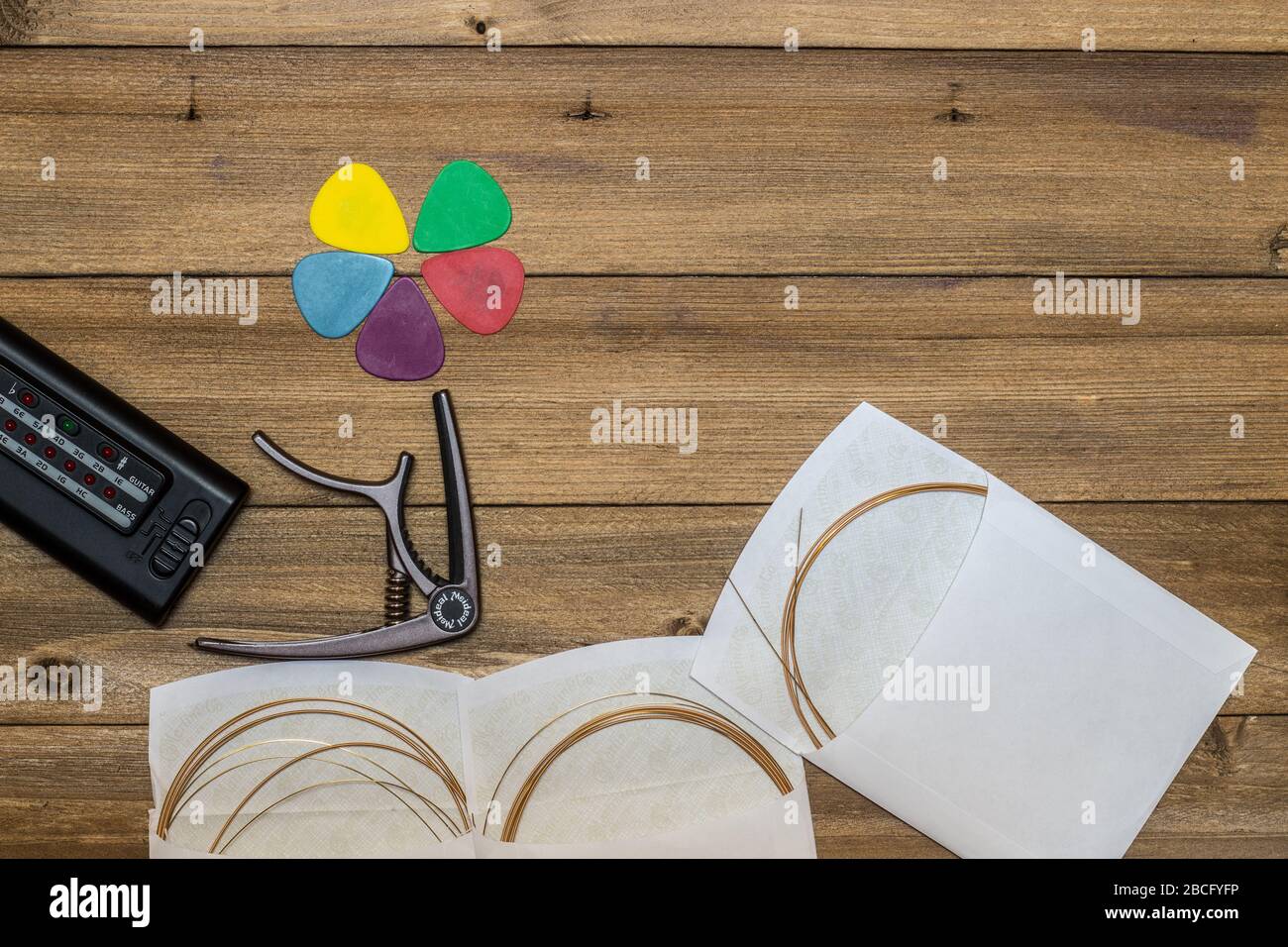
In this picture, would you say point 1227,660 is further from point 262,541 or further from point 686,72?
point 262,541

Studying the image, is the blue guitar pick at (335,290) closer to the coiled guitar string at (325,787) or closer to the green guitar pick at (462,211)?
the green guitar pick at (462,211)

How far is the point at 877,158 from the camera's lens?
80 cm

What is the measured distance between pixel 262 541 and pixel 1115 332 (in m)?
0.81

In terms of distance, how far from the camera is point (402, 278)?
787 mm

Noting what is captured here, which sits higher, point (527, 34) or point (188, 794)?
point (527, 34)

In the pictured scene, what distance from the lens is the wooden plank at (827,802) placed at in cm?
77

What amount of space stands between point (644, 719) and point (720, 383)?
0.31 m

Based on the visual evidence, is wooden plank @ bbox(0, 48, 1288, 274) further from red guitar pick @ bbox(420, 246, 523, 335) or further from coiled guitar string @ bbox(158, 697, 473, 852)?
coiled guitar string @ bbox(158, 697, 473, 852)

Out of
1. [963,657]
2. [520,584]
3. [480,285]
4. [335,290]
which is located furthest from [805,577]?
[335,290]

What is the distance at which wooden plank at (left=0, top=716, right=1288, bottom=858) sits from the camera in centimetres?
77

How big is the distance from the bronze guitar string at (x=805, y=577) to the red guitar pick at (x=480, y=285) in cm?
35

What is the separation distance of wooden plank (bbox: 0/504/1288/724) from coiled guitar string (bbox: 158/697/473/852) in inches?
2.2
